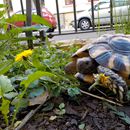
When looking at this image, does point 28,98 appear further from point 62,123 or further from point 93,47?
point 93,47

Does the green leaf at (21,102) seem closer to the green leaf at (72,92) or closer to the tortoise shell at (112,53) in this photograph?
the green leaf at (72,92)

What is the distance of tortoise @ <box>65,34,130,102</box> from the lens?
1.18 m

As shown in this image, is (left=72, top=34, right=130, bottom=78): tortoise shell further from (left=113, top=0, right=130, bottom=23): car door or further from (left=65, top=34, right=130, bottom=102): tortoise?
(left=113, top=0, right=130, bottom=23): car door

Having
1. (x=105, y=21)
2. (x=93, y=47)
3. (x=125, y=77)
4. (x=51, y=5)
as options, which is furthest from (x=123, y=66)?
(x=51, y=5)

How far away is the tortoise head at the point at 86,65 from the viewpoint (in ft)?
4.29

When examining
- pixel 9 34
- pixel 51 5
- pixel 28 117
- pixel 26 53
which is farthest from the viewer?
pixel 51 5

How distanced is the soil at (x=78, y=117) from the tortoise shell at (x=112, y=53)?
6.4 inches

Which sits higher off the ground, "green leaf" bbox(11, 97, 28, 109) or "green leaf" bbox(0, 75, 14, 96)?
"green leaf" bbox(0, 75, 14, 96)

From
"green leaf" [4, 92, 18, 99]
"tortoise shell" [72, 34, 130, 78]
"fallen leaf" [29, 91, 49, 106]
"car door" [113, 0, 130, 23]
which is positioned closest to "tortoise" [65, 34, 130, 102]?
"tortoise shell" [72, 34, 130, 78]

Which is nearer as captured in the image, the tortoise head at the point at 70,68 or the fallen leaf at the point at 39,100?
the fallen leaf at the point at 39,100

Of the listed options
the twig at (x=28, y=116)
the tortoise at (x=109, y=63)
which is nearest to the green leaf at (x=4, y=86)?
the twig at (x=28, y=116)

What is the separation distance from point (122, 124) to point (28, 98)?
38cm

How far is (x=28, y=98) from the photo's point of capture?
1.21m

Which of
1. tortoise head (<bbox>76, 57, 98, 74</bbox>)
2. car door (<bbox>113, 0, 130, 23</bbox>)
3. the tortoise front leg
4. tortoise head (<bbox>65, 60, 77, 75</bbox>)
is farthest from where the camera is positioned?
car door (<bbox>113, 0, 130, 23</bbox>)
